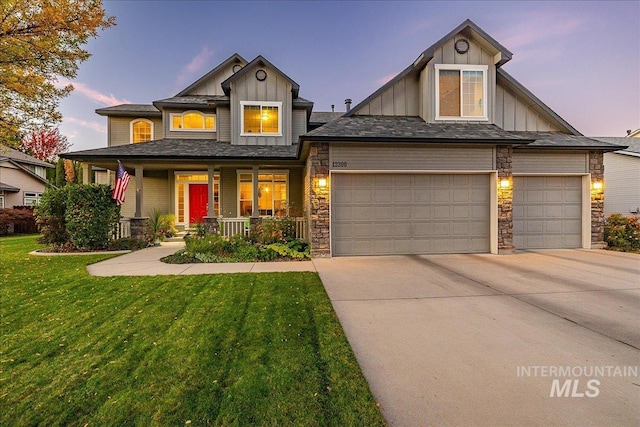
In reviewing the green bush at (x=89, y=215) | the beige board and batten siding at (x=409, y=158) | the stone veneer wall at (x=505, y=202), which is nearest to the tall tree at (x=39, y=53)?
the green bush at (x=89, y=215)

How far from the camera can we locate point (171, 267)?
694 centimetres

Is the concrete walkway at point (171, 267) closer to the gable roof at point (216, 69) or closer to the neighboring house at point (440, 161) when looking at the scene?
the neighboring house at point (440, 161)

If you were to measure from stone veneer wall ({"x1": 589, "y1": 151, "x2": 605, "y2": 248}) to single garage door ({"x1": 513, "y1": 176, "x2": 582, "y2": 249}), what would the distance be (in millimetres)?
333

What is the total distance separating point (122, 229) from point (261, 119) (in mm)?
7184

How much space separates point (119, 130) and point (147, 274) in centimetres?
1118

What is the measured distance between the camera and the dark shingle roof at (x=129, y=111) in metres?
13.2

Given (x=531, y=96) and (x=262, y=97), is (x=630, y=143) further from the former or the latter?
(x=262, y=97)

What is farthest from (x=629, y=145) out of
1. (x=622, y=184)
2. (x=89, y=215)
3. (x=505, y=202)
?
(x=89, y=215)

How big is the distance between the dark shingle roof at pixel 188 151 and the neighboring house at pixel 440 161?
0.17 ft

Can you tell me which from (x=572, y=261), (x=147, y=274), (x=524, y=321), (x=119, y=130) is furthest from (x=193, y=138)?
(x=572, y=261)

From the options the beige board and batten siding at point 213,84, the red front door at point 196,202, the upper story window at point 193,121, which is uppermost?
the beige board and batten siding at point 213,84

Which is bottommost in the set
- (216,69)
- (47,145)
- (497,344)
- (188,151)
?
(497,344)

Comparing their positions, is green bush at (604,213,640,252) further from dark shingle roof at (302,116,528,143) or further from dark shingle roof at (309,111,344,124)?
dark shingle roof at (309,111,344,124)

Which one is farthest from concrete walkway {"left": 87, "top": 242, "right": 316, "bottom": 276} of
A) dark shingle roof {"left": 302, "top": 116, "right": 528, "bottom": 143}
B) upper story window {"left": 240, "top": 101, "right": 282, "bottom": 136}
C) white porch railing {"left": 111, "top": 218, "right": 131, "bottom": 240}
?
upper story window {"left": 240, "top": 101, "right": 282, "bottom": 136}
